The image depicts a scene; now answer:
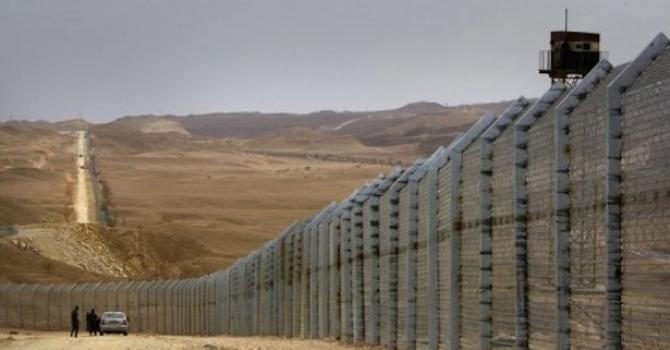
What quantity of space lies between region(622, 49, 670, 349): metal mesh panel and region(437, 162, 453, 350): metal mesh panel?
7.09m

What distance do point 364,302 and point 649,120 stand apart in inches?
634

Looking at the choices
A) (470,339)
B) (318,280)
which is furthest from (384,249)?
(318,280)

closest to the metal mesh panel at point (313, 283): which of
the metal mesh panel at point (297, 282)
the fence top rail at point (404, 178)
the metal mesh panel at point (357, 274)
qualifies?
the metal mesh panel at point (297, 282)

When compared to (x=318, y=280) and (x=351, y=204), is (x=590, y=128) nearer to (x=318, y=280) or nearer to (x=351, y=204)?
(x=351, y=204)

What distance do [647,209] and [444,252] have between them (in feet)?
27.6

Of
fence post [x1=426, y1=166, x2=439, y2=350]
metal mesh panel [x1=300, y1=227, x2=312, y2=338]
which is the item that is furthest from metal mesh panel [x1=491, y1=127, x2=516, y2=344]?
metal mesh panel [x1=300, y1=227, x2=312, y2=338]

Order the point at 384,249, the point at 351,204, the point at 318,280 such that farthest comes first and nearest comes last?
the point at 318,280 < the point at 351,204 < the point at 384,249

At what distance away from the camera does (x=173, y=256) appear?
342 ft

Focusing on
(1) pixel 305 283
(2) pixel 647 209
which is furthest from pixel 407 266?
(1) pixel 305 283

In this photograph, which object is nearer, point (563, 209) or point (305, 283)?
point (563, 209)

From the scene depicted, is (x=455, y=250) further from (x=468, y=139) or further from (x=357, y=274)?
(x=357, y=274)

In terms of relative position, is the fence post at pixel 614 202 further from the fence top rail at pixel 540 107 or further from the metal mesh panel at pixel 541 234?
the fence top rail at pixel 540 107

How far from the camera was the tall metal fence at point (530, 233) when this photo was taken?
1235 cm

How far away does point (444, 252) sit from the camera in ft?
67.4
